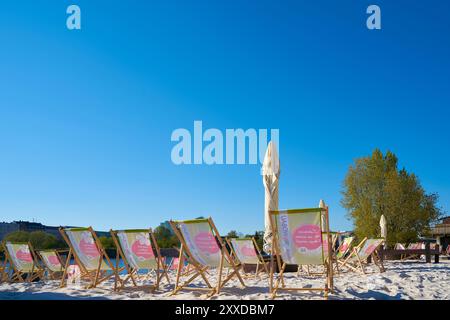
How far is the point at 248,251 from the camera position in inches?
295

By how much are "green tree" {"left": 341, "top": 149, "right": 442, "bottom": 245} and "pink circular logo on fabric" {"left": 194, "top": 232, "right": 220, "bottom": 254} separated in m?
23.0

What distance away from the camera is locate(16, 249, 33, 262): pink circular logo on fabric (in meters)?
7.86

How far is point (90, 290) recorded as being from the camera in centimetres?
584

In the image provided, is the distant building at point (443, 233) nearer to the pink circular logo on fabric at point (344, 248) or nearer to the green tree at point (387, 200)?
the green tree at point (387, 200)

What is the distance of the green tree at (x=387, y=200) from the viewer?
2577cm

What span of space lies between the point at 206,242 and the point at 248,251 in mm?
2582

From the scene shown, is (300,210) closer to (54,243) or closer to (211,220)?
(211,220)

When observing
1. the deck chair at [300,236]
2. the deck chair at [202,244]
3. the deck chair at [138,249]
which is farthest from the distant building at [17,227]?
the deck chair at [300,236]

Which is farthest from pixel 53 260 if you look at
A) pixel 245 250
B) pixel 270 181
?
pixel 270 181

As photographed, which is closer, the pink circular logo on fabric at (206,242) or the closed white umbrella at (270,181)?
the pink circular logo on fabric at (206,242)

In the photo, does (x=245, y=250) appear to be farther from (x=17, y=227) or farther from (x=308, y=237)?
(x=17, y=227)

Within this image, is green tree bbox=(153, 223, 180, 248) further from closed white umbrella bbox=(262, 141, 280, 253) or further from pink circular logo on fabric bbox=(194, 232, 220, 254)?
pink circular logo on fabric bbox=(194, 232, 220, 254)

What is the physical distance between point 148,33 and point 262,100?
5938 mm

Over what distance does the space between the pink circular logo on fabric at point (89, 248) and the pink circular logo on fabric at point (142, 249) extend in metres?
0.66
